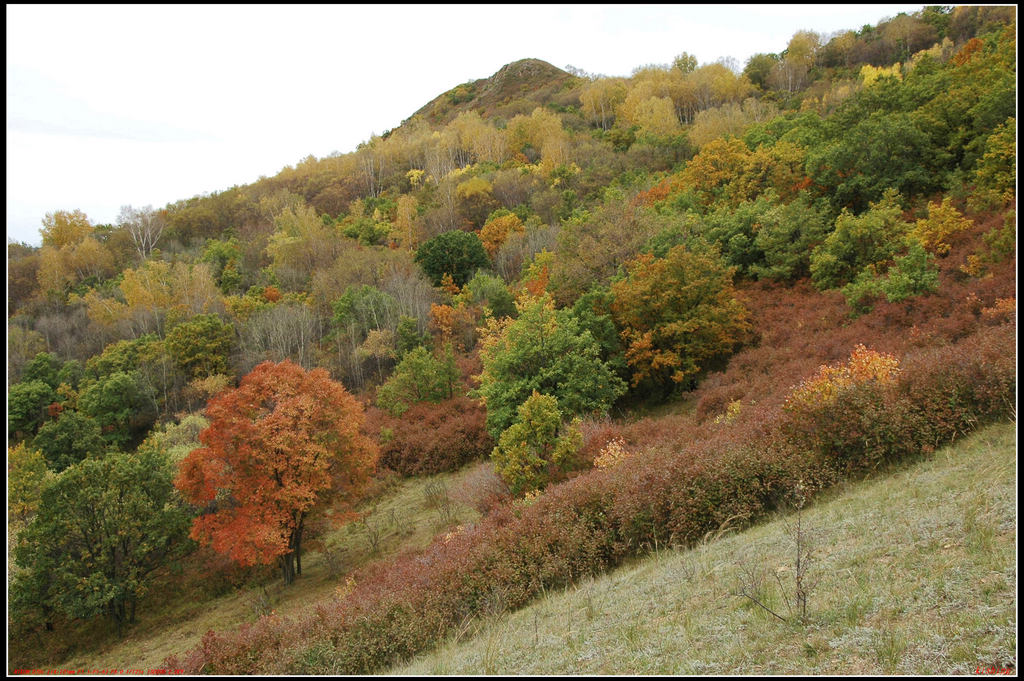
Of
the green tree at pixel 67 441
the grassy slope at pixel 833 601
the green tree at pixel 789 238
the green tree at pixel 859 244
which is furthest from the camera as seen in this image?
the green tree at pixel 67 441

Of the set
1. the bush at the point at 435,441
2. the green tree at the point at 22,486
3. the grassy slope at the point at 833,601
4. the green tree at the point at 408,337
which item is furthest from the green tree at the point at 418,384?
the grassy slope at the point at 833,601

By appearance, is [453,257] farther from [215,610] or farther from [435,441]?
[215,610]

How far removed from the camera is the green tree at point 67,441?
102ft

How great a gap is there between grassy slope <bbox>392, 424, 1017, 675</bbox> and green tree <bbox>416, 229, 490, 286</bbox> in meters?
37.7

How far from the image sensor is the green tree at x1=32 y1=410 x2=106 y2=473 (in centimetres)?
3108

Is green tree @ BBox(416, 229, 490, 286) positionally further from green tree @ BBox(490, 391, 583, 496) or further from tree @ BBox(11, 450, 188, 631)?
green tree @ BBox(490, 391, 583, 496)

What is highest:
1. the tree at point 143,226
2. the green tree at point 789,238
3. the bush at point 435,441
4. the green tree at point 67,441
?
the tree at point 143,226

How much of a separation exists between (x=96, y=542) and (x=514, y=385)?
44.1ft

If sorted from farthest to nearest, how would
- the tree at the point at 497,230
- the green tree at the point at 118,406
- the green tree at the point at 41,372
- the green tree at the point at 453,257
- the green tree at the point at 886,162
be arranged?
the tree at the point at 497,230 → the green tree at the point at 453,257 → the green tree at the point at 41,372 → the green tree at the point at 118,406 → the green tree at the point at 886,162

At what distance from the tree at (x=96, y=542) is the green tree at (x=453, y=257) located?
2889cm

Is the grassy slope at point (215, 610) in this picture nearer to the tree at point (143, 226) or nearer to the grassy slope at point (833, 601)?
the grassy slope at point (833, 601)

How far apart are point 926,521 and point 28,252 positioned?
9478cm

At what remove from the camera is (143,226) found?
68500 mm

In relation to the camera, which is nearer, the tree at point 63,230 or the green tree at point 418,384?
the green tree at point 418,384
